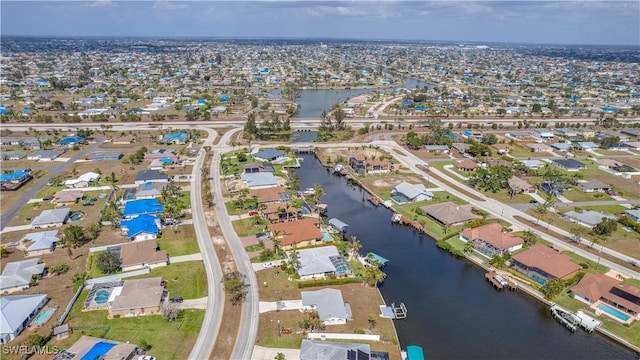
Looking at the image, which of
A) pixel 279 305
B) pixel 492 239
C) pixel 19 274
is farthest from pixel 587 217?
pixel 19 274

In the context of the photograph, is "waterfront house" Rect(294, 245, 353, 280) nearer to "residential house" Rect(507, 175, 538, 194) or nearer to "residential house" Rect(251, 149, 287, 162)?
"residential house" Rect(507, 175, 538, 194)

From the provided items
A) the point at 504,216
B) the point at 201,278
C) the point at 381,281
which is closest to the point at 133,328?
the point at 201,278

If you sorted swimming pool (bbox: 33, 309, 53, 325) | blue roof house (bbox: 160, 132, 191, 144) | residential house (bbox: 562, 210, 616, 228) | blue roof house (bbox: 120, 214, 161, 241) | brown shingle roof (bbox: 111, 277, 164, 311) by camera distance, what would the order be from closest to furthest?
swimming pool (bbox: 33, 309, 53, 325) → brown shingle roof (bbox: 111, 277, 164, 311) → blue roof house (bbox: 120, 214, 161, 241) → residential house (bbox: 562, 210, 616, 228) → blue roof house (bbox: 160, 132, 191, 144)

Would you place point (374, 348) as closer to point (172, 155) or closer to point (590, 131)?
point (172, 155)

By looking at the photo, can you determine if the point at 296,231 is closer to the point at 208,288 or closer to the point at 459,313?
the point at 208,288

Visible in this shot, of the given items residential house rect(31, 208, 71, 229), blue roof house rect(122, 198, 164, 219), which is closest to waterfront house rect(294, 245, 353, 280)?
blue roof house rect(122, 198, 164, 219)

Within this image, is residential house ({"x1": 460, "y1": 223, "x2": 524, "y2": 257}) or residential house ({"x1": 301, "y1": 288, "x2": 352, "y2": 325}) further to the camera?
residential house ({"x1": 460, "y1": 223, "x2": 524, "y2": 257})

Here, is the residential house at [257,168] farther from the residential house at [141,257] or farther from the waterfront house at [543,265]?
the waterfront house at [543,265]
